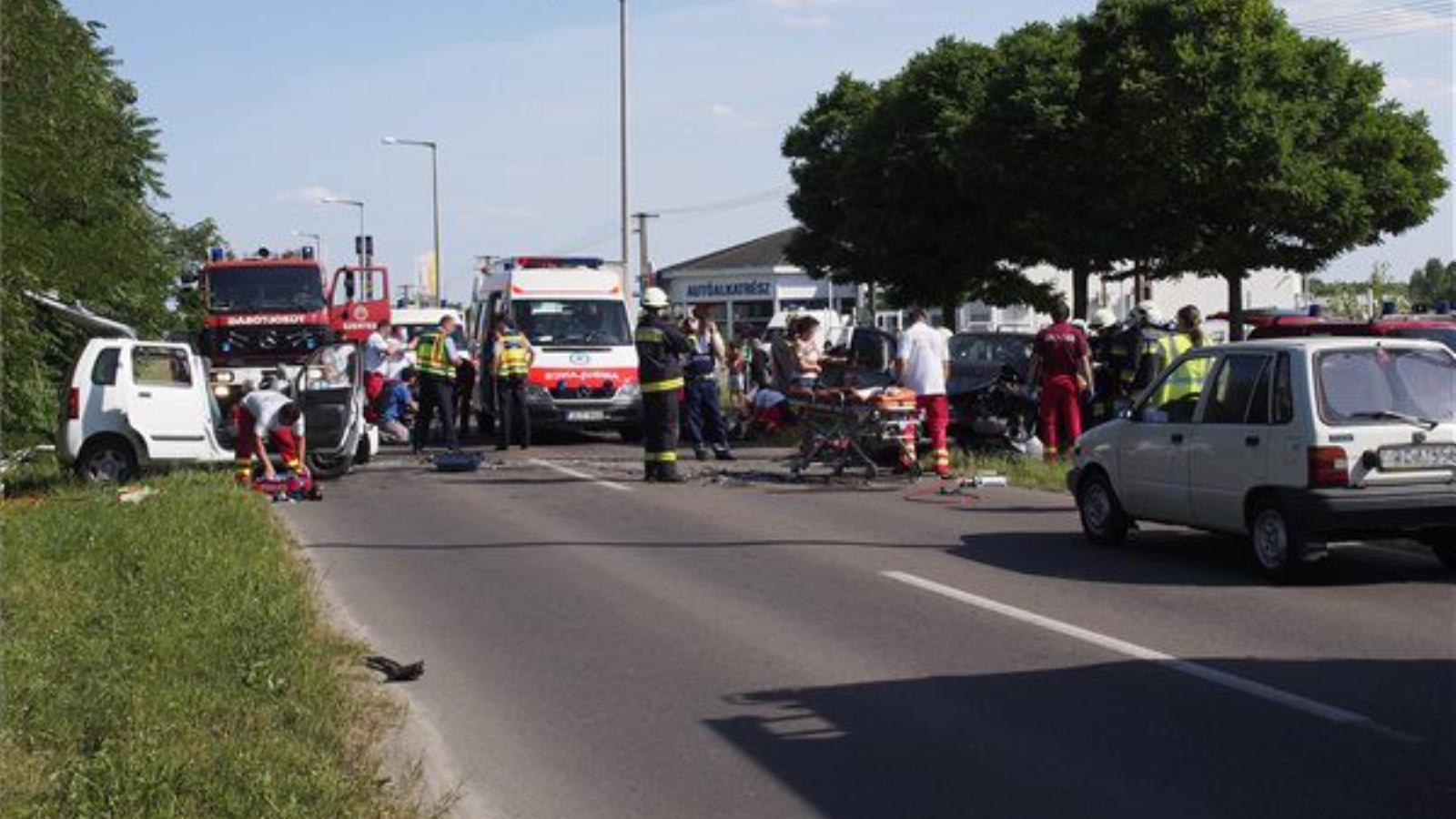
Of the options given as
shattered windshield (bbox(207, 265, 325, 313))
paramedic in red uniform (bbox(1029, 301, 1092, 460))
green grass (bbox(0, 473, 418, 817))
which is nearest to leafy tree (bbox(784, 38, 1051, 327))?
shattered windshield (bbox(207, 265, 325, 313))

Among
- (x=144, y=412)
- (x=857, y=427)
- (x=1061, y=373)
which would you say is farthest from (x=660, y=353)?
(x=144, y=412)

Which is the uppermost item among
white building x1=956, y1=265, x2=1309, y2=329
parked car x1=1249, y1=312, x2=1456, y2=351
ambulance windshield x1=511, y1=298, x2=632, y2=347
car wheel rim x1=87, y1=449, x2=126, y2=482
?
white building x1=956, y1=265, x2=1309, y2=329

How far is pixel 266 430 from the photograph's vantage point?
16.9m

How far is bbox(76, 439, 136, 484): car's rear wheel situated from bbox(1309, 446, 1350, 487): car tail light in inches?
494

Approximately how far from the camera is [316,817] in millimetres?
5395

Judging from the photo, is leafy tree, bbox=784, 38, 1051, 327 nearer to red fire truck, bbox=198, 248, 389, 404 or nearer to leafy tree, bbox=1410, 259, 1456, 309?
red fire truck, bbox=198, 248, 389, 404

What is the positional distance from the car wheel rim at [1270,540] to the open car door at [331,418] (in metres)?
10.9

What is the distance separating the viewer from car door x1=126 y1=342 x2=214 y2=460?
1773 centimetres

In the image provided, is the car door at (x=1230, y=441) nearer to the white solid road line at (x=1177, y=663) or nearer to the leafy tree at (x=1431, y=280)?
the white solid road line at (x=1177, y=663)

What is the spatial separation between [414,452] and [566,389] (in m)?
2.42

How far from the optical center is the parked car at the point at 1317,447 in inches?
400

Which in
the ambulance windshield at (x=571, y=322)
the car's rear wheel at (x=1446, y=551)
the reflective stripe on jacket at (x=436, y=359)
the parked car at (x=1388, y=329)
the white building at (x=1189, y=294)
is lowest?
the car's rear wheel at (x=1446, y=551)

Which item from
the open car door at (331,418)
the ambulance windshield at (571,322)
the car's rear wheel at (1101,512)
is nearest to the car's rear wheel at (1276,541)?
the car's rear wheel at (1101,512)

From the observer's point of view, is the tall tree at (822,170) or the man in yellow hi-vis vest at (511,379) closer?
the man in yellow hi-vis vest at (511,379)
